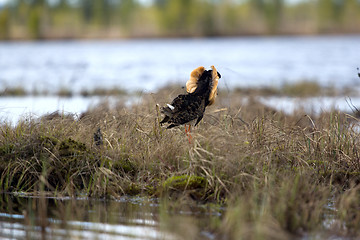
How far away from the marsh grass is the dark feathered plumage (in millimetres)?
309

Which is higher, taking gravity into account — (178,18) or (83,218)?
(178,18)

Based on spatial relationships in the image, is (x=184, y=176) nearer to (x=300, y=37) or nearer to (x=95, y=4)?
(x=300, y=37)

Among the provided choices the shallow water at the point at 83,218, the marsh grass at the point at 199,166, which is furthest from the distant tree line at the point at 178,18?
the shallow water at the point at 83,218

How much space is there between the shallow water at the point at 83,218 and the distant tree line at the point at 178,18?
65232 millimetres

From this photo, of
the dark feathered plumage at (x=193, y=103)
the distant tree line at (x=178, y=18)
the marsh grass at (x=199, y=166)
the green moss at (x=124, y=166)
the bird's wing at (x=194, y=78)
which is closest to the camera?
the marsh grass at (x=199, y=166)

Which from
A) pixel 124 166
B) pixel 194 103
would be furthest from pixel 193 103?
pixel 124 166

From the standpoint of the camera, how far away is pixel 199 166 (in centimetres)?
592

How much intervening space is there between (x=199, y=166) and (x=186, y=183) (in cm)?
25

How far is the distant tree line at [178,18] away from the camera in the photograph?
75.2 metres

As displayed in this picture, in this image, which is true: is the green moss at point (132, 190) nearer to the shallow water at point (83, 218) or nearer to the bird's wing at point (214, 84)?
the shallow water at point (83, 218)

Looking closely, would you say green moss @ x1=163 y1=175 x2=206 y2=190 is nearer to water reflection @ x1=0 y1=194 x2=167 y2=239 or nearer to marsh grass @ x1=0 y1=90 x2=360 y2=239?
marsh grass @ x1=0 y1=90 x2=360 y2=239

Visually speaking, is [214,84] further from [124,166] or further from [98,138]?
[98,138]

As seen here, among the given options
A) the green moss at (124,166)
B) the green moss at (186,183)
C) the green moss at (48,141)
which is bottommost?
the green moss at (186,183)

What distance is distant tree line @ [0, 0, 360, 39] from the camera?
75250 millimetres
